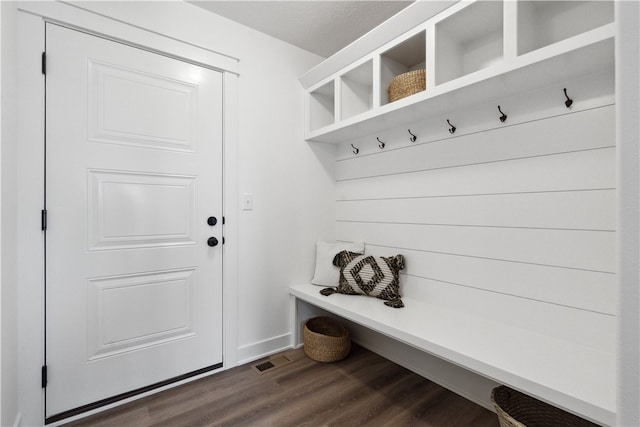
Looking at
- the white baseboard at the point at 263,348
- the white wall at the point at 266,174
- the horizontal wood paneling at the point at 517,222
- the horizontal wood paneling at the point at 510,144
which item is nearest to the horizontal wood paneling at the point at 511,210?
the horizontal wood paneling at the point at 517,222

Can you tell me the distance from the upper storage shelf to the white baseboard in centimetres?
166

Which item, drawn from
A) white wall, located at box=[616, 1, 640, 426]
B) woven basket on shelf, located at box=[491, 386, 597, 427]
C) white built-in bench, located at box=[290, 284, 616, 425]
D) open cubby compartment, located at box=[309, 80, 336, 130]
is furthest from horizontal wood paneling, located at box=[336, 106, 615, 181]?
white wall, located at box=[616, 1, 640, 426]

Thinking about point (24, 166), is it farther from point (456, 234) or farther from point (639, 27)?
Result: point (456, 234)

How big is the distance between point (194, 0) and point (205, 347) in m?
2.27

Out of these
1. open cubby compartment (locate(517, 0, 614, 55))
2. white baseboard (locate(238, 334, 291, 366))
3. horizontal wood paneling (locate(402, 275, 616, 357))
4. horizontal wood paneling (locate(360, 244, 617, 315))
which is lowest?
white baseboard (locate(238, 334, 291, 366))

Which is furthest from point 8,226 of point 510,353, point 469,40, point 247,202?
point 469,40

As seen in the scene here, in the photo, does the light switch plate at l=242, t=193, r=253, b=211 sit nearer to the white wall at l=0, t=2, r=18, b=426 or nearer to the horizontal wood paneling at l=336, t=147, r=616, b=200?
the horizontal wood paneling at l=336, t=147, r=616, b=200

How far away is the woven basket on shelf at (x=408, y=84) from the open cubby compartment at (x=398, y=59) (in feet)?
0.30

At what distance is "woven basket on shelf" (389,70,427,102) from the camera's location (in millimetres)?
1751

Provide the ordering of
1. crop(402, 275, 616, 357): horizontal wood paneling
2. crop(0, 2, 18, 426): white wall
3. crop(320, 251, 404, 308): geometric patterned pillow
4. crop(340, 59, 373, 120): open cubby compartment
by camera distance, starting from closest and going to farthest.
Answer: crop(0, 2, 18, 426): white wall
crop(402, 275, 616, 357): horizontal wood paneling
crop(320, 251, 404, 308): geometric patterned pillow
crop(340, 59, 373, 120): open cubby compartment

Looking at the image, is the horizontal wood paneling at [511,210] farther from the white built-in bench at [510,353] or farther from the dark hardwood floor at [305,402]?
the dark hardwood floor at [305,402]

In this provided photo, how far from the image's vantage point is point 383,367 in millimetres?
2137

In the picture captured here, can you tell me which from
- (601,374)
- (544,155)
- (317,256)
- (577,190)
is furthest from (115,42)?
(601,374)

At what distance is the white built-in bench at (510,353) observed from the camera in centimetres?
104
